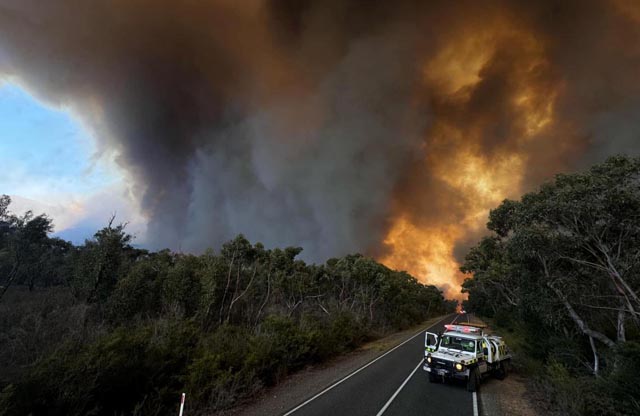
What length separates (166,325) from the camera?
10445 mm

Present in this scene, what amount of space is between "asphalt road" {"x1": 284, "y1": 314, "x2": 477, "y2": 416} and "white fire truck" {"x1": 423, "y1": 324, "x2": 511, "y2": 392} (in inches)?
24.6

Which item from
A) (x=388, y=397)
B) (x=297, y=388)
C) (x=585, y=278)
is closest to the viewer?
(x=388, y=397)

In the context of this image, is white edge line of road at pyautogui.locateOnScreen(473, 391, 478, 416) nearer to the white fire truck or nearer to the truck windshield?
the white fire truck

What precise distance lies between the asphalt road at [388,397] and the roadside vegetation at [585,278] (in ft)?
10.1

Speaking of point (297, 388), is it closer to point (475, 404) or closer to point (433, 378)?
point (433, 378)

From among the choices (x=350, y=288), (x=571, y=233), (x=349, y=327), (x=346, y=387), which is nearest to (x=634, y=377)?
(x=571, y=233)

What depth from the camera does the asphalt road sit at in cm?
883

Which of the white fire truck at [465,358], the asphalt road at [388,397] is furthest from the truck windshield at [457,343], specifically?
the asphalt road at [388,397]

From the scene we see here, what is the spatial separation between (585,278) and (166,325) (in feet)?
57.8

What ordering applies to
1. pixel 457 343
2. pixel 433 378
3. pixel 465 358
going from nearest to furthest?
pixel 465 358 → pixel 433 378 → pixel 457 343

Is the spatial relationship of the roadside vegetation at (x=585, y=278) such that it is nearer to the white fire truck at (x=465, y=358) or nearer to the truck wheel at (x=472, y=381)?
the white fire truck at (x=465, y=358)

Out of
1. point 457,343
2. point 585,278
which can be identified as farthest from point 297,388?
point 585,278

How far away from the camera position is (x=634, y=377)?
25.1 feet

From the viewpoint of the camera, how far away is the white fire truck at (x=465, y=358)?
36.3 ft
